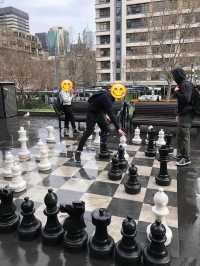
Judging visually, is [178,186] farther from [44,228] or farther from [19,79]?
[19,79]

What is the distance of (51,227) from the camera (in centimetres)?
227

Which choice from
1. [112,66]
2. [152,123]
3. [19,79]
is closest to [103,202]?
[152,123]

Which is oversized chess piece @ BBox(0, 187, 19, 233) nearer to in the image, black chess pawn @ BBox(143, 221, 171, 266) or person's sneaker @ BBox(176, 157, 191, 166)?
black chess pawn @ BBox(143, 221, 171, 266)

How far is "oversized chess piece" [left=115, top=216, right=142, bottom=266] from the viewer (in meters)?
1.95

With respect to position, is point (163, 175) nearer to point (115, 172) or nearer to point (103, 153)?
point (115, 172)

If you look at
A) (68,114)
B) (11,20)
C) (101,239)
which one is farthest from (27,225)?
(11,20)

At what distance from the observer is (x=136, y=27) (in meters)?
43.7

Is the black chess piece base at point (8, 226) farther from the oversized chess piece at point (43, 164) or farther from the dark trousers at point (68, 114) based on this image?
the dark trousers at point (68, 114)

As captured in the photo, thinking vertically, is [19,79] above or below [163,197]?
above

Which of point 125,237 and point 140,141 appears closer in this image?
point 125,237

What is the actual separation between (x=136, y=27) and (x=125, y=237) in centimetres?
4702

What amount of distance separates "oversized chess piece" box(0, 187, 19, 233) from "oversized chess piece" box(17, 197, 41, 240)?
5.0 inches

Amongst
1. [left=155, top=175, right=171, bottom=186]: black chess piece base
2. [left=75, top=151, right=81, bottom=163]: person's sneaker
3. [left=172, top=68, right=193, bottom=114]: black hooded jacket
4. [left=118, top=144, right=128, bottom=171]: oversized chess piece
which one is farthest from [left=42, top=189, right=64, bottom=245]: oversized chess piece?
[left=172, top=68, right=193, bottom=114]: black hooded jacket

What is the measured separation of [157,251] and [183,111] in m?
2.84
